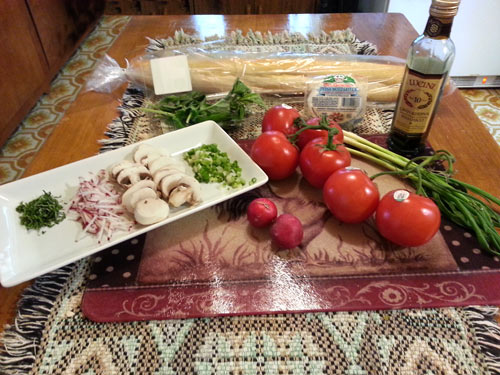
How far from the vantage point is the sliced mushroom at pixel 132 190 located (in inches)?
29.7

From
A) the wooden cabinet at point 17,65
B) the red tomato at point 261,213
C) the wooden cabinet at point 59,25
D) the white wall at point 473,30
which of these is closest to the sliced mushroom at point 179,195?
the red tomato at point 261,213

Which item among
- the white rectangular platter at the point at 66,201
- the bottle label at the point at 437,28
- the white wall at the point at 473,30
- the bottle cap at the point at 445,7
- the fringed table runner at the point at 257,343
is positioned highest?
the bottle cap at the point at 445,7

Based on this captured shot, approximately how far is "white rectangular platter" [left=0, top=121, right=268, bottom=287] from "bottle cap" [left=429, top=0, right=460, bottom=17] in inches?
18.7

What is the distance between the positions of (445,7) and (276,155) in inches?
17.3

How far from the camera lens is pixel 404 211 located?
0.70m

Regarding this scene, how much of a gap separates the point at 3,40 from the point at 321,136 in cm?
124

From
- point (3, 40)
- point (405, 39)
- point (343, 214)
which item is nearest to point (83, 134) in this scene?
point (3, 40)

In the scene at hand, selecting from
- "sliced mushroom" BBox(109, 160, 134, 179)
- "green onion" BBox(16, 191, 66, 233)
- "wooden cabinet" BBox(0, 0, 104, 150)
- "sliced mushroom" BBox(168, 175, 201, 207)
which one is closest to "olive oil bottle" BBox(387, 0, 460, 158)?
"sliced mushroom" BBox(168, 175, 201, 207)

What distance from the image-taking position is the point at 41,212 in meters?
0.75

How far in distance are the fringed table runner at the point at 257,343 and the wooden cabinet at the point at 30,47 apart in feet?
3.13

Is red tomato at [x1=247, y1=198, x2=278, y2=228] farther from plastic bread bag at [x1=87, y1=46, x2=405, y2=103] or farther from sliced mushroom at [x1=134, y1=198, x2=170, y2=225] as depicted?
plastic bread bag at [x1=87, y1=46, x2=405, y2=103]

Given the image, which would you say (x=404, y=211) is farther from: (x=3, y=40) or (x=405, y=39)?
(x=3, y=40)

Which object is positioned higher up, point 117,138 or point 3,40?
point 3,40

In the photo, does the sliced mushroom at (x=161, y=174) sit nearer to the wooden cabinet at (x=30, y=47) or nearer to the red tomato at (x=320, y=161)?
the red tomato at (x=320, y=161)
